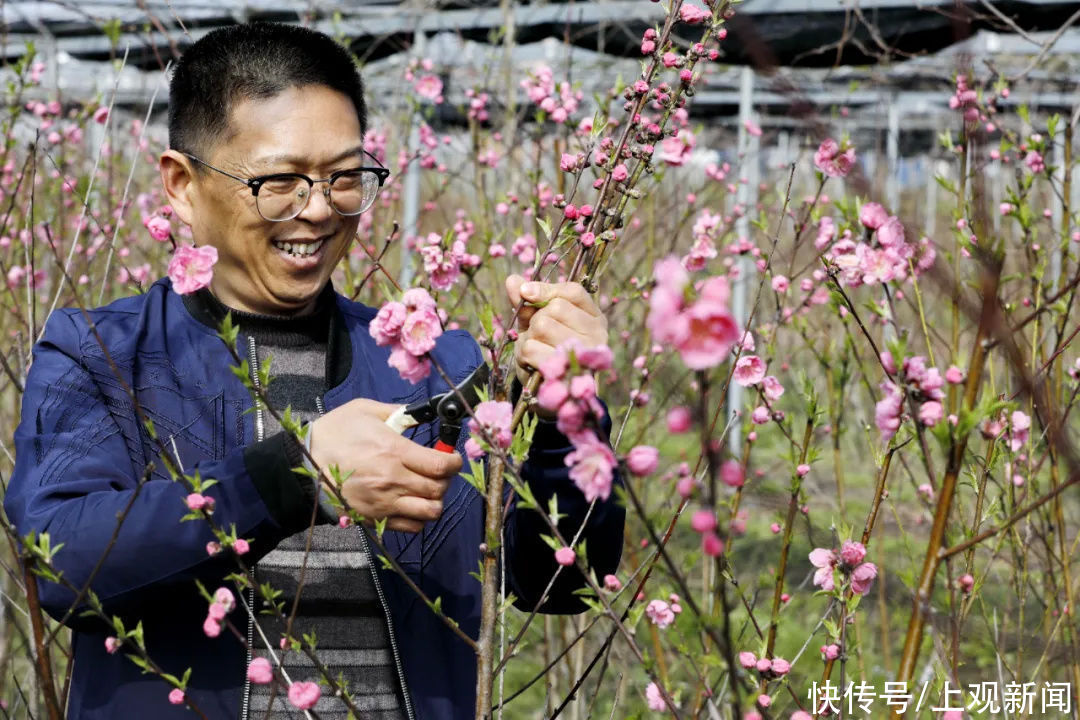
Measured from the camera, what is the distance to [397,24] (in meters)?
7.14

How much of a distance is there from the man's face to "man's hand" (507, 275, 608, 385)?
528mm

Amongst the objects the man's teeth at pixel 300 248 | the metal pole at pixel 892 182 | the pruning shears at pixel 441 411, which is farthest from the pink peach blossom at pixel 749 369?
the man's teeth at pixel 300 248

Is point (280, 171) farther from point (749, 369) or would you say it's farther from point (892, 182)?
point (892, 182)

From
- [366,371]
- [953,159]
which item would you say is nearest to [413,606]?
[366,371]

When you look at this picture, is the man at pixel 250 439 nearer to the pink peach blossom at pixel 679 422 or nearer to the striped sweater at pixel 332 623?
the striped sweater at pixel 332 623

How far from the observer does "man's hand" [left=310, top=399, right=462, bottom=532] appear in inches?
47.3

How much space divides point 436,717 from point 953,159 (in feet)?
10.2

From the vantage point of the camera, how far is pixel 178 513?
130 centimetres

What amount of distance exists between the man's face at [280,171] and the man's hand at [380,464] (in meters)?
0.51

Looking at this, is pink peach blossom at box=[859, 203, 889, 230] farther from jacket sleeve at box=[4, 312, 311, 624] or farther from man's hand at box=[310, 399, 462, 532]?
jacket sleeve at box=[4, 312, 311, 624]

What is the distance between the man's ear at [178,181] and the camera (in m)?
1.77

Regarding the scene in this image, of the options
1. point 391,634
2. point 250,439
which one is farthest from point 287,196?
point 391,634

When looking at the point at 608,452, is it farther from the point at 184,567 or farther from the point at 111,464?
the point at 111,464

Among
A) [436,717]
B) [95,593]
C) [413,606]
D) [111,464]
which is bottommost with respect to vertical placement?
[436,717]
